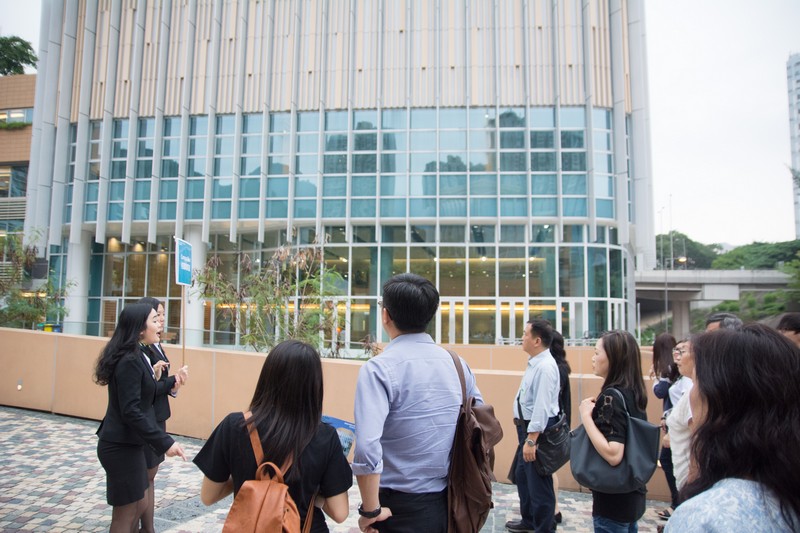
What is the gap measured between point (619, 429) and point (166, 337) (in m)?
11.5

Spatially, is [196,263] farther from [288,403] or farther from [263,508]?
[263,508]

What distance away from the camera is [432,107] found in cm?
2131

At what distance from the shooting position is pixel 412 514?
2408mm

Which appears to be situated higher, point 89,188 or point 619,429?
point 89,188

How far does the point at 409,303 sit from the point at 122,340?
7.07 ft

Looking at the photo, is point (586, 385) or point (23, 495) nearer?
point (23, 495)

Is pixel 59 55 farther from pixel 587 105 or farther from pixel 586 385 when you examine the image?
pixel 586 385

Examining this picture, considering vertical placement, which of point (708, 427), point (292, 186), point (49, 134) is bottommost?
point (708, 427)

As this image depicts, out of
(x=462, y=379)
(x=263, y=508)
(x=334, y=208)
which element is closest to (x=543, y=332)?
(x=462, y=379)

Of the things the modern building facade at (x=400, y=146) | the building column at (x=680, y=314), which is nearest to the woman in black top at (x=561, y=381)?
the modern building facade at (x=400, y=146)

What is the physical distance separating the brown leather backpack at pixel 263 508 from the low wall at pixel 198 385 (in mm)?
3419

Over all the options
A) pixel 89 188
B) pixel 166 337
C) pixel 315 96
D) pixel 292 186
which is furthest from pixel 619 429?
pixel 89 188

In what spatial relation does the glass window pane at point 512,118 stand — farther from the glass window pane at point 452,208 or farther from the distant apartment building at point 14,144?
the distant apartment building at point 14,144

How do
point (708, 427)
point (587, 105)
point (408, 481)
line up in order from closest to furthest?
point (708, 427)
point (408, 481)
point (587, 105)
